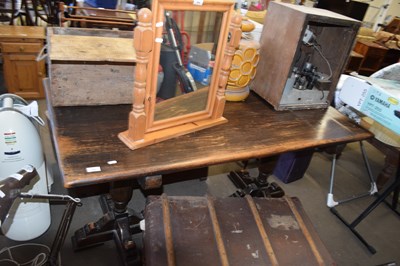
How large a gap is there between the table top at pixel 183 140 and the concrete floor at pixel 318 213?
2.88ft

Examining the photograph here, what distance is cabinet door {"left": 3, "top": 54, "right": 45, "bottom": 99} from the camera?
8.75 ft

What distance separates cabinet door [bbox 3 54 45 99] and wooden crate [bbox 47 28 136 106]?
157cm

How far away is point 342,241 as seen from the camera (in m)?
2.06

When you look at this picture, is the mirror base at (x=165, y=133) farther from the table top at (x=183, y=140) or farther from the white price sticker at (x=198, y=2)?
the white price sticker at (x=198, y=2)

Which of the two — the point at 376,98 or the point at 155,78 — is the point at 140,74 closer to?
the point at 155,78

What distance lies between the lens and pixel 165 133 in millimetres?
1150

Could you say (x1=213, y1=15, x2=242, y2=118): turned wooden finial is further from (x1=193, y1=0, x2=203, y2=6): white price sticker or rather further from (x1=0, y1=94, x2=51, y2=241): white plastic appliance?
(x1=0, y1=94, x2=51, y2=241): white plastic appliance

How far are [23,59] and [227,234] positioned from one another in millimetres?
2471

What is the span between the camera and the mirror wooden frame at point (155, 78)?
923mm

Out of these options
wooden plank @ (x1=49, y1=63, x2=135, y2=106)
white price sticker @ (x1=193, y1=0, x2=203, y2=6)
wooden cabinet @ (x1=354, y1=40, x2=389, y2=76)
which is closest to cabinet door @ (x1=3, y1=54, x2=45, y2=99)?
wooden plank @ (x1=49, y1=63, x2=135, y2=106)

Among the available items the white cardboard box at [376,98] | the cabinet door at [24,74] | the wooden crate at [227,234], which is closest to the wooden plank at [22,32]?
the cabinet door at [24,74]

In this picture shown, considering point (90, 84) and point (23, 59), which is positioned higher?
point (90, 84)

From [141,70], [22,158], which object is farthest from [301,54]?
[22,158]

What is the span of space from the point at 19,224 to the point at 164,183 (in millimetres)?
969
